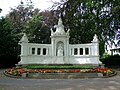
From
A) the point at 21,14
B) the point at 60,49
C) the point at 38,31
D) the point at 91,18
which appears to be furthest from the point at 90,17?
the point at 21,14

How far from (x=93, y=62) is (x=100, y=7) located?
23.6ft

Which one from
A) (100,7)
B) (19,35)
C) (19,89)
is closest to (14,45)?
(19,35)

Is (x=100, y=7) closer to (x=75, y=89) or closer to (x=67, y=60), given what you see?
(x=67, y=60)

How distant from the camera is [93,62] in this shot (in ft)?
85.0

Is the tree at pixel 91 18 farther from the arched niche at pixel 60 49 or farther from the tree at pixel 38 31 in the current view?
the tree at pixel 38 31

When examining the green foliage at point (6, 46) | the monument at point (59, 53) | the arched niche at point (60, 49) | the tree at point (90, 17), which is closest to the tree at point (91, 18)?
the tree at point (90, 17)

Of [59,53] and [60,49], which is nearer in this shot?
[59,53]

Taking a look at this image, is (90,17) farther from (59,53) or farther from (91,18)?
(59,53)

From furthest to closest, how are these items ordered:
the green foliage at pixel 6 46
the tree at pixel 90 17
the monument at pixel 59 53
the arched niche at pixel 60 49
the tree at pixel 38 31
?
the tree at pixel 38 31
the green foliage at pixel 6 46
the tree at pixel 90 17
the arched niche at pixel 60 49
the monument at pixel 59 53

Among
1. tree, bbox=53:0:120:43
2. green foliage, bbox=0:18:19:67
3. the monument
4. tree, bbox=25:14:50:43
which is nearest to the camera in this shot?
the monument

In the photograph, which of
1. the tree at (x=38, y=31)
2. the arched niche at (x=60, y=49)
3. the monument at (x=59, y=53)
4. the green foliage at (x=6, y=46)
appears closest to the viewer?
the monument at (x=59, y=53)

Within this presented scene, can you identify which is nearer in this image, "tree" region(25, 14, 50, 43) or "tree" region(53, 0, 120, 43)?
"tree" region(53, 0, 120, 43)

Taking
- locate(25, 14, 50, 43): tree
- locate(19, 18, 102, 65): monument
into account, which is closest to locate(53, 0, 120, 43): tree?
locate(19, 18, 102, 65): monument

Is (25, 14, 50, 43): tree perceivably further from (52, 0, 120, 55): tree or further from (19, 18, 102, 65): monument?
(19, 18, 102, 65): monument
